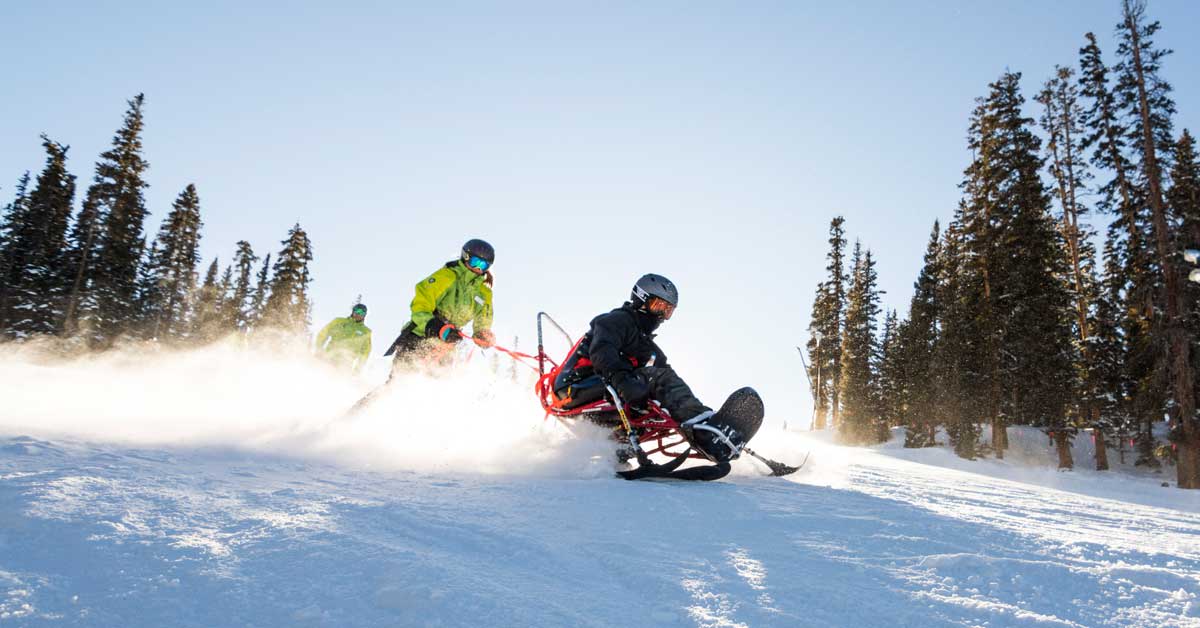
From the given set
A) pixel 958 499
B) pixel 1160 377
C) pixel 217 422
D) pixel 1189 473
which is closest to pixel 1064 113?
pixel 1160 377

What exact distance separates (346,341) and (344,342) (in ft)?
0.15

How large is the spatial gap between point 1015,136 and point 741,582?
3405cm

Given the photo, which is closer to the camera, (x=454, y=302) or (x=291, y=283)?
(x=454, y=302)

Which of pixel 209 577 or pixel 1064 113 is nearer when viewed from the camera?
pixel 209 577

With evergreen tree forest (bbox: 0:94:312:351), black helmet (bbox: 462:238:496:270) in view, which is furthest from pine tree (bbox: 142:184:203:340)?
black helmet (bbox: 462:238:496:270)

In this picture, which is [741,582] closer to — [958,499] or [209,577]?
[209,577]

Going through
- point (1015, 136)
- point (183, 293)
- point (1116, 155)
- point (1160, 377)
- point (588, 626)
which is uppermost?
point (1015, 136)

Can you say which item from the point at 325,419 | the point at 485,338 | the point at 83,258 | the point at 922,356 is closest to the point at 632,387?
the point at 485,338

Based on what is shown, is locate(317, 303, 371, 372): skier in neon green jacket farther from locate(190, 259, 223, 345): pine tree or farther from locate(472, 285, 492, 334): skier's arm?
locate(190, 259, 223, 345): pine tree

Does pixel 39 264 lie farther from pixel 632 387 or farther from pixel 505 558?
pixel 505 558

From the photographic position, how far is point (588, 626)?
1943 mm

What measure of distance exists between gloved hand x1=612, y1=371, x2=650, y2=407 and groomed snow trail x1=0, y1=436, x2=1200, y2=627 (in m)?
1.97

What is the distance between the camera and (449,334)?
7.41 meters

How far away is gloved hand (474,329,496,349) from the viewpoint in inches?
330
